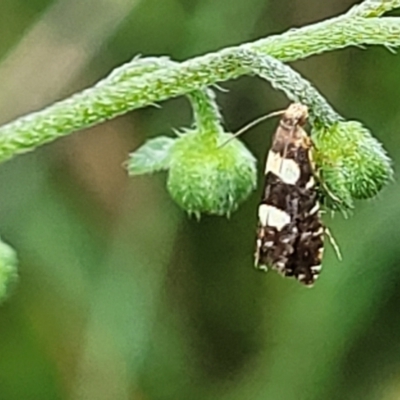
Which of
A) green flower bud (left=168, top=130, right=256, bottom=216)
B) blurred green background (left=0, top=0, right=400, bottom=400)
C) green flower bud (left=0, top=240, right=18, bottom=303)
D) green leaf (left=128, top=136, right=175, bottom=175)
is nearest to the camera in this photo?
green flower bud (left=0, top=240, right=18, bottom=303)

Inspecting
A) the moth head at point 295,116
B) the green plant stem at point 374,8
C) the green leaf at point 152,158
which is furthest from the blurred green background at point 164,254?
the green plant stem at point 374,8

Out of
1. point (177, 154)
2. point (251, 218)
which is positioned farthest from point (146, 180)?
point (177, 154)

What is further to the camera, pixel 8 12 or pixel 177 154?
pixel 8 12

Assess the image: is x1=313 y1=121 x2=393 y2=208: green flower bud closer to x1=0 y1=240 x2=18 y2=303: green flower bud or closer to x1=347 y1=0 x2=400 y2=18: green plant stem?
x1=347 y1=0 x2=400 y2=18: green plant stem

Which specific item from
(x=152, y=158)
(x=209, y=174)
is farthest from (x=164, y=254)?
(x=209, y=174)

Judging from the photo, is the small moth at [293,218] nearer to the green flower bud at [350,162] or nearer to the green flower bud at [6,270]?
the green flower bud at [350,162]

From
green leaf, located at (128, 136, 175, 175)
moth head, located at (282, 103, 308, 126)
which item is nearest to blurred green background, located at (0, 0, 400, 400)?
moth head, located at (282, 103, 308, 126)

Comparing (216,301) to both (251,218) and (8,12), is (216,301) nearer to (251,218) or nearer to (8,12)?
(251,218)
